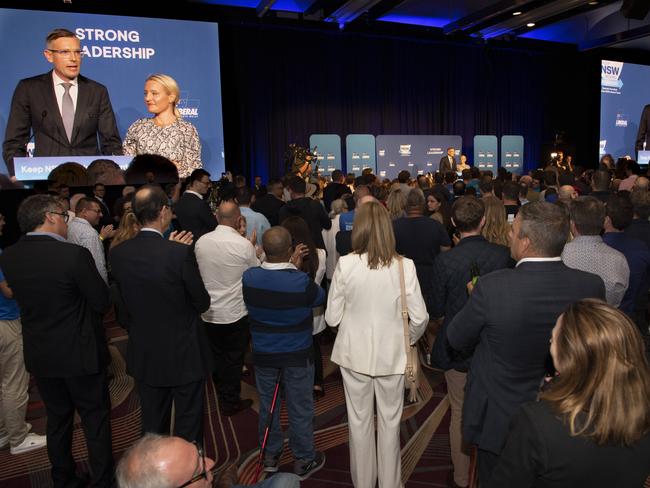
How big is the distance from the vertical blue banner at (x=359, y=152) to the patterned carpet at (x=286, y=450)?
10158 mm

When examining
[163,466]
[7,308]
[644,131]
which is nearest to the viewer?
[163,466]

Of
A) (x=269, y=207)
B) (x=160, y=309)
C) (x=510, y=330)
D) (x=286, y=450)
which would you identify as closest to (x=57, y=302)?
(x=160, y=309)

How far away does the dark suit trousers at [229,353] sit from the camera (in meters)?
3.60

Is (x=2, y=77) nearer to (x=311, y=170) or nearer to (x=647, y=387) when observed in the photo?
(x=311, y=170)

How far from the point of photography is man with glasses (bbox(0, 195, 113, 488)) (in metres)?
2.45

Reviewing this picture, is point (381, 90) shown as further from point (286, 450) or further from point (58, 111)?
point (286, 450)

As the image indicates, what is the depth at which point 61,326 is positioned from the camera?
252 centimetres

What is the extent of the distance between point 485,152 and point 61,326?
15.2 metres

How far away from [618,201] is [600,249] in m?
0.65

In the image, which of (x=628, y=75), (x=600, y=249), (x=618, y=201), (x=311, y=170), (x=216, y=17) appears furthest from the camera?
(x=628, y=75)

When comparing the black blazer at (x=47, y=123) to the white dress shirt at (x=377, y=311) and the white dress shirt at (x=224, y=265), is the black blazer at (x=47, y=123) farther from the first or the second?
the white dress shirt at (x=377, y=311)

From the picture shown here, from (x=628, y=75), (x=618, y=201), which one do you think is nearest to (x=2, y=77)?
(x=618, y=201)

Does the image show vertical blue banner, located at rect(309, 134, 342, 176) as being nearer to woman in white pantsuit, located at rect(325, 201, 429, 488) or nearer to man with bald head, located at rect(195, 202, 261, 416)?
man with bald head, located at rect(195, 202, 261, 416)

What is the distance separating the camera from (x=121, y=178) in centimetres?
577
